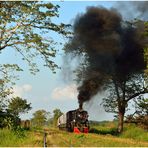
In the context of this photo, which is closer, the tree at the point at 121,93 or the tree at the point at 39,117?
the tree at the point at 121,93

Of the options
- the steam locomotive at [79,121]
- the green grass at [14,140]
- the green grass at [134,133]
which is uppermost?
the steam locomotive at [79,121]

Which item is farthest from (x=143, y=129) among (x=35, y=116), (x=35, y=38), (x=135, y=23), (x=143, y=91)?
(x=35, y=116)

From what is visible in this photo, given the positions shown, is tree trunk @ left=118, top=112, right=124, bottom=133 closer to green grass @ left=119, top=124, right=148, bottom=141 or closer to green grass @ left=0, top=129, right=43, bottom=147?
green grass @ left=119, top=124, right=148, bottom=141

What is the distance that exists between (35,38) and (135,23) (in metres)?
19.1

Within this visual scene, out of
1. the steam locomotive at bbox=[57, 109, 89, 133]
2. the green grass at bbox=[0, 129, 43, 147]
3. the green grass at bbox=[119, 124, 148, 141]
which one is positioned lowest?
the green grass at bbox=[0, 129, 43, 147]

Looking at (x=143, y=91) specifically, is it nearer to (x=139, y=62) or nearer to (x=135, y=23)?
(x=139, y=62)

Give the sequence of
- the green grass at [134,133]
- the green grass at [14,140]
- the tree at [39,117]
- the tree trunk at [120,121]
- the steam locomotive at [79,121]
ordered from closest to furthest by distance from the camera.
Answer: the green grass at [14,140]
the green grass at [134,133]
the steam locomotive at [79,121]
the tree trunk at [120,121]
the tree at [39,117]

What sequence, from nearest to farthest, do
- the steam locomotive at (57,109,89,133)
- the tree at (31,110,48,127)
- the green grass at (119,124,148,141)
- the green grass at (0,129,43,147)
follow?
the green grass at (0,129,43,147)
the green grass at (119,124,148,141)
the steam locomotive at (57,109,89,133)
the tree at (31,110,48,127)

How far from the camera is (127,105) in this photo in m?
47.2

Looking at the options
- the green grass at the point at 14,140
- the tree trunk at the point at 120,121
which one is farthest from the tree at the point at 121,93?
the green grass at the point at 14,140

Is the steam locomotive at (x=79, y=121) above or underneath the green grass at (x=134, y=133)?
above

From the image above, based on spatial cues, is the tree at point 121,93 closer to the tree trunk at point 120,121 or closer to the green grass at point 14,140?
the tree trunk at point 120,121

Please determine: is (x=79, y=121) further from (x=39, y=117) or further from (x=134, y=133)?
(x=39, y=117)

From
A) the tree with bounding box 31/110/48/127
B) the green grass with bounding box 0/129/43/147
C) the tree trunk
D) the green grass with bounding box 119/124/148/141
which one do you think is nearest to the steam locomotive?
the green grass with bounding box 119/124/148/141
